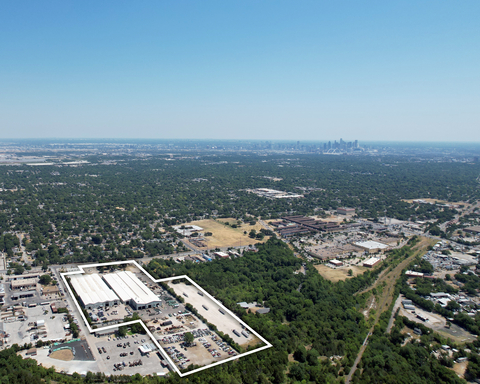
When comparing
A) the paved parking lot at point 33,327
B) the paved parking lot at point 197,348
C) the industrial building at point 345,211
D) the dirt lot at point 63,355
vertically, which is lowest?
the industrial building at point 345,211

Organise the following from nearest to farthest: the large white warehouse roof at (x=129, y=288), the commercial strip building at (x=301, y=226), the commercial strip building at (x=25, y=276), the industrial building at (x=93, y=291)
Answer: the industrial building at (x=93, y=291) → the large white warehouse roof at (x=129, y=288) → the commercial strip building at (x=25, y=276) → the commercial strip building at (x=301, y=226)

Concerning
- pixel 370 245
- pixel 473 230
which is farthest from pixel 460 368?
pixel 473 230

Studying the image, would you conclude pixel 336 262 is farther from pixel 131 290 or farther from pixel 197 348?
pixel 131 290

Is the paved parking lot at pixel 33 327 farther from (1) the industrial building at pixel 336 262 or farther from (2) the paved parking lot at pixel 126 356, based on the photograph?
(1) the industrial building at pixel 336 262

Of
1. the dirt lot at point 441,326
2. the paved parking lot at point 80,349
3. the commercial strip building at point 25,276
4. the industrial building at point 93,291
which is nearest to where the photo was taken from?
the industrial building at point 93,291

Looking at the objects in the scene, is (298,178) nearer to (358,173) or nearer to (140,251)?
(358,173)

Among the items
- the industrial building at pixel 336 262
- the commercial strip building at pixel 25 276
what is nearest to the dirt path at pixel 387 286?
the industrial building at pixel 336 262

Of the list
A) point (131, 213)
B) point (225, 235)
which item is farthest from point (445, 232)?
point (131, 213)
